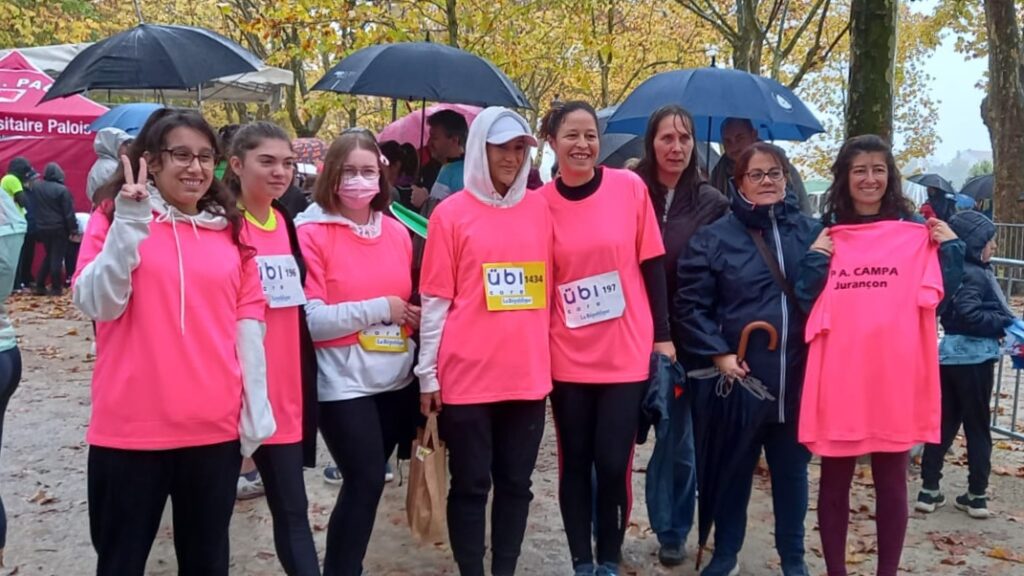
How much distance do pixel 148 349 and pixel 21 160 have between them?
42.2 feet

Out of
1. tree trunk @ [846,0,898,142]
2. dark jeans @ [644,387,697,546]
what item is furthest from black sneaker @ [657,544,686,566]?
tree trunk @ [846,0,898,142]

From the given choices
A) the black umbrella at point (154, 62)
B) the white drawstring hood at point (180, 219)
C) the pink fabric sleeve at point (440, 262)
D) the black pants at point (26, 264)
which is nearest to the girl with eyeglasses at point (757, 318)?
the pink fabric sleeve at point (440, 262)

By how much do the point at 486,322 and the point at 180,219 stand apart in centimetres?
130

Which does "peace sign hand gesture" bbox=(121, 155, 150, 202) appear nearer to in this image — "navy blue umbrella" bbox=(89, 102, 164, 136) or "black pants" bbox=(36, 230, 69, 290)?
"navy blue umbrella" bbox=(89, 102, 164, 136)

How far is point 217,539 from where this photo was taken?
3.10m

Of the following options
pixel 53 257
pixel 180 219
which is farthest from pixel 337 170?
pixel 53 257

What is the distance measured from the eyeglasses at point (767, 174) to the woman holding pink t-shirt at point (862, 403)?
0.26 metres

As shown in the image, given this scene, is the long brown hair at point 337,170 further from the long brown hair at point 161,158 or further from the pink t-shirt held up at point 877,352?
the pink t-shirt held up at point 877,352

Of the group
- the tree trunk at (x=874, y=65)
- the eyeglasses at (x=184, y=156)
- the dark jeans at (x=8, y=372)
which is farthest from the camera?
the tree trunk at (x=874, y=65)

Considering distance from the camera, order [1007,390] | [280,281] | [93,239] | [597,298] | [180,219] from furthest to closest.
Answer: [1007,390] → [597,298] → [280,281] → [180,219] → [93,239]

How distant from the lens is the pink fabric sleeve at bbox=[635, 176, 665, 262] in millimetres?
3990

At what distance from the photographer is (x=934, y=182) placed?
4.85 metres

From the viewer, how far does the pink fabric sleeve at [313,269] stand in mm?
3697

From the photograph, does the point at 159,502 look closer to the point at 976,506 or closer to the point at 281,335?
the point at 281,335
